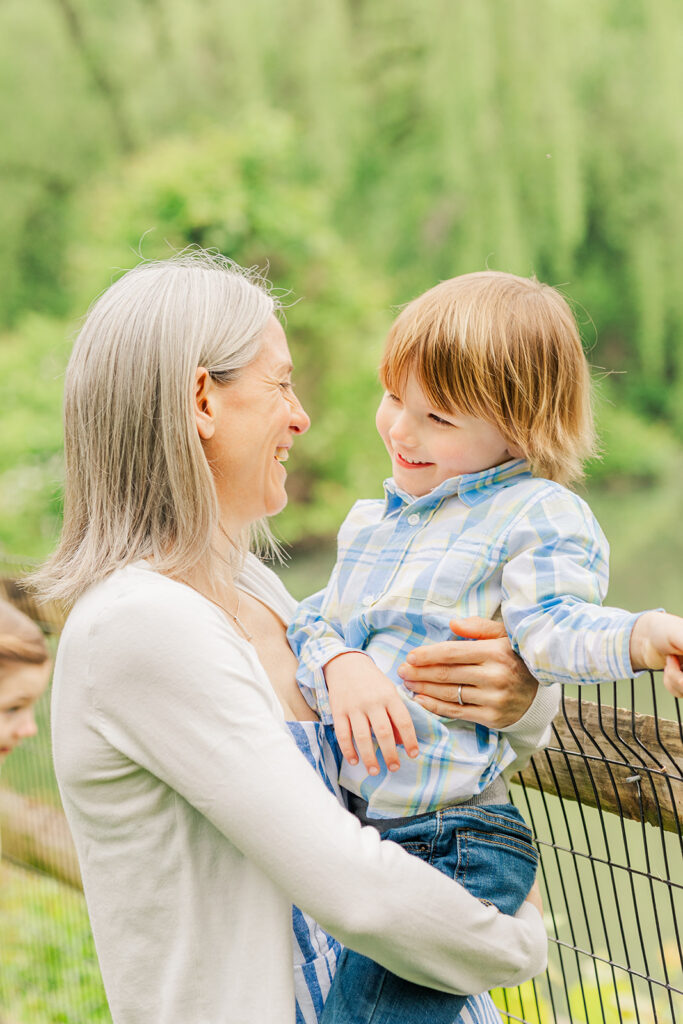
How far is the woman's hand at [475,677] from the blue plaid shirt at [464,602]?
0.08 ft

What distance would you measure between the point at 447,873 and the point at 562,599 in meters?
0.34

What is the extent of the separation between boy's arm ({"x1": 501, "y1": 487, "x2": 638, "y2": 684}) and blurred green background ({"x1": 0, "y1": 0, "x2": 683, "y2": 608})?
6732mm

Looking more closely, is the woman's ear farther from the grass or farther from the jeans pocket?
the grass

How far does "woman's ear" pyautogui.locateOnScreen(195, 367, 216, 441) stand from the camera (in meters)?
1.17

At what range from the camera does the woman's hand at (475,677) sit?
1205mm

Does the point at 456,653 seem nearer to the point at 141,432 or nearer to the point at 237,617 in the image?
the point at 237,617

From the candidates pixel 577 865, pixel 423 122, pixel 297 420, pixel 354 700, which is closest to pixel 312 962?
pixel 354 700

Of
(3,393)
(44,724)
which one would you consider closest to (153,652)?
(44,724)

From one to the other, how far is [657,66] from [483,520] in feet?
28.5

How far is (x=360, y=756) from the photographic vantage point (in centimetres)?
121

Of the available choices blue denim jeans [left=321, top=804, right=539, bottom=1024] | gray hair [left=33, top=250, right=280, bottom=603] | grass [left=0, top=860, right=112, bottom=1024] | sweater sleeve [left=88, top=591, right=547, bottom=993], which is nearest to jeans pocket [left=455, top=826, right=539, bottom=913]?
blue denim jeans [left=321, top=804, right=539, bottom=1024]

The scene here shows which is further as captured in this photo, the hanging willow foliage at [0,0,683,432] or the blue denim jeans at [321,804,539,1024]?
the hanging willow foliage at [0,0,683,432]

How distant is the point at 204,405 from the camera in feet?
3.91

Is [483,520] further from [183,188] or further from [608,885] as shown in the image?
[183,188]
